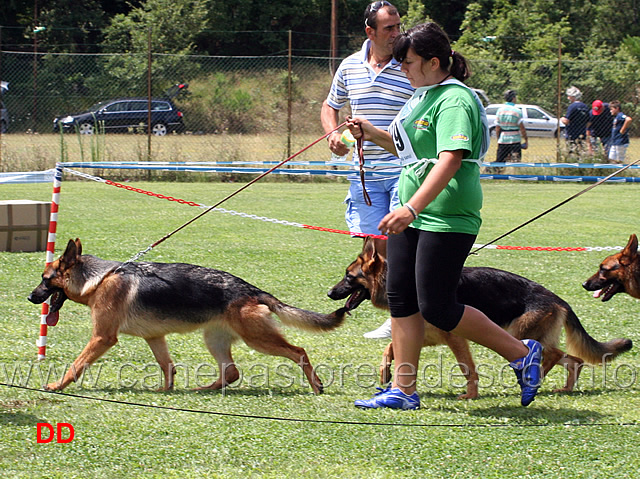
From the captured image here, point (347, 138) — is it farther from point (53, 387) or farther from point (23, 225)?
point (23, 225)

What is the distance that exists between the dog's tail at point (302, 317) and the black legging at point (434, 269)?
0.79 meters

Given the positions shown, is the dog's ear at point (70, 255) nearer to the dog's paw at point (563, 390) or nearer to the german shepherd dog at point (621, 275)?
the dog's paw at point (563, 390)

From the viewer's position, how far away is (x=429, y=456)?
10.6 feet

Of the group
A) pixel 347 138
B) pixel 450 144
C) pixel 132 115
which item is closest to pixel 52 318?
pixel 347 138

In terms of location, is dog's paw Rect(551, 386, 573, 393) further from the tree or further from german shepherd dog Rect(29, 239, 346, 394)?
the tree

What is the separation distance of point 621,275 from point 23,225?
6.24 meters

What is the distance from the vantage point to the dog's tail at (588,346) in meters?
4.51

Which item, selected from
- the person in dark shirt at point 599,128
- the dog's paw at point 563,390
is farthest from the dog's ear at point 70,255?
the person in dark shirt at point 599,128

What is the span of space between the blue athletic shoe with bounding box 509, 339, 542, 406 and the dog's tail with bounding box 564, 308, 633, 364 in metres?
0.69

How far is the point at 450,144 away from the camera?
3.49 meters

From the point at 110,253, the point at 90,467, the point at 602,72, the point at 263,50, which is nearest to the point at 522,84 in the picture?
the point at 602,72

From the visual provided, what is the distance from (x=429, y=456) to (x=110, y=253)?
5.88 m

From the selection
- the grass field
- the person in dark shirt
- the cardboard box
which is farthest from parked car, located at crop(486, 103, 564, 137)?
the cardboard box

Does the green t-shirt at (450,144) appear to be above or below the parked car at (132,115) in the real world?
above
